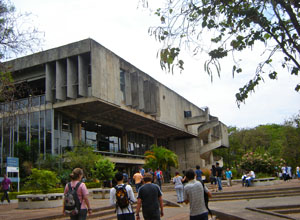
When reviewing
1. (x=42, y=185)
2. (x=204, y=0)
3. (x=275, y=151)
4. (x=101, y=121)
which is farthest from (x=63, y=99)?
(x=275, y=151)

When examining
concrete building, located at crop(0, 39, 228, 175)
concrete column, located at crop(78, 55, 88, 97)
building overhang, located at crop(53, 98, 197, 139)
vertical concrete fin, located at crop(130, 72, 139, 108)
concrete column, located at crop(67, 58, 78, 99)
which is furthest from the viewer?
vertical concrete fin, located at crop(130, 72, 139, 108)

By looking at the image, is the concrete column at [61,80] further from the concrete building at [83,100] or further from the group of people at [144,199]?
the group of people at [144,199]

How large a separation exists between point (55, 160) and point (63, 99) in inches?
180

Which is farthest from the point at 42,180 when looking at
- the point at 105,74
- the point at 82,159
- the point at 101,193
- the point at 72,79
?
the point at 105,74

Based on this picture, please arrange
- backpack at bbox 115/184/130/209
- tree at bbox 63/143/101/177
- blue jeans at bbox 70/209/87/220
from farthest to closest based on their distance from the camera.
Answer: tree at bbox 63/143/101/177 → blue jeans at bbox 70/209/87/220 → backpack at bbox 115/184/130/209

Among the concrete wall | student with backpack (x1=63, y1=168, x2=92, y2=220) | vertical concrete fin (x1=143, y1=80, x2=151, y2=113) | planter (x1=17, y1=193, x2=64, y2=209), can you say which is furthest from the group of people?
vertical concrete fin (x1=143, y1=80, x2=151, y2=113)

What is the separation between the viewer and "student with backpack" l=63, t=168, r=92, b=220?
5430 millimetres

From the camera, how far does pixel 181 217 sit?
32.4 feet

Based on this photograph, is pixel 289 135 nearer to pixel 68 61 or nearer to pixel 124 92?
pixel 124 92

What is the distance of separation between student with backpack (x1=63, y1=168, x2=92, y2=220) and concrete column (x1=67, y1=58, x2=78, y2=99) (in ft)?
59.4

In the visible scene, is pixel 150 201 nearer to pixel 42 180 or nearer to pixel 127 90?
pixel 42 180

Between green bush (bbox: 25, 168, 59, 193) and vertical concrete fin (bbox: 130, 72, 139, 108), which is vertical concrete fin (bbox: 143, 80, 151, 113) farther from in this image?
green bush (bbox: 25, 168, 59, 193)

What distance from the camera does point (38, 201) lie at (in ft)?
43.1

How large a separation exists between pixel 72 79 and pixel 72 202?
19.4 meters
